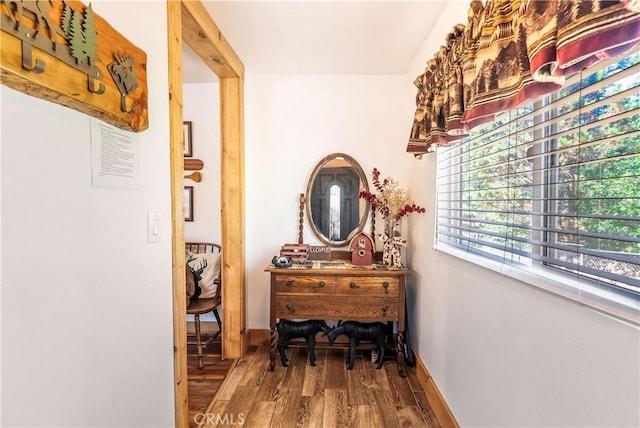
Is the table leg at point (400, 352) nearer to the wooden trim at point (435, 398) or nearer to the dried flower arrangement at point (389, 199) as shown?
the wooden trim at point (435, 398)

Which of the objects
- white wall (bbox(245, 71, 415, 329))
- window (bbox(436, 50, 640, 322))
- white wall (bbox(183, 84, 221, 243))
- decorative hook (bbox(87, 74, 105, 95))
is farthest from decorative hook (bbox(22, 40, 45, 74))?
white wall (bbox(183, 84, 221, 243))

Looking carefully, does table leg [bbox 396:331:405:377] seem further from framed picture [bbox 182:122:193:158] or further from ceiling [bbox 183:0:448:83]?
framed picture [bbox 182:122:193:158]

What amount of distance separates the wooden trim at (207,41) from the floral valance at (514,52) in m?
1.35

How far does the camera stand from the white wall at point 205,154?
2.77 metres

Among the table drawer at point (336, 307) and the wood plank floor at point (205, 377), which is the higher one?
the table drawer at point (336, 307)

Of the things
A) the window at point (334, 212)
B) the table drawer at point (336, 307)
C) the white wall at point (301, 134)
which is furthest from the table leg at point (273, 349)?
the window at point (334, 212)

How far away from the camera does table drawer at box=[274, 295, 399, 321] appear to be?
2.12 metres

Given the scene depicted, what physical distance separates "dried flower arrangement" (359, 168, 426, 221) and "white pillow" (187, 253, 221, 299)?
4.74 ft

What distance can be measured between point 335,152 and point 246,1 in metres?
1.28

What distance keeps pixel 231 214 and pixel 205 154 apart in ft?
2.67

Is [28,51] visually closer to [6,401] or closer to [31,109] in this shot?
[31,109]

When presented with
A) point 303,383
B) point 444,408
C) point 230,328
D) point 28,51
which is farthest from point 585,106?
point 230,328

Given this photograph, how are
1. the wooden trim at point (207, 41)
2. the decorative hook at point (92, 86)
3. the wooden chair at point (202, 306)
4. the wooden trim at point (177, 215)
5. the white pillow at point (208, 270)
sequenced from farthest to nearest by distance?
the white pillow at point (208, 270) → the wooden chair at point (202, 306) → the wooden trim at point (207, 41) → the wooden trim at point (177, 215) → the decorative hook at point (92, 86)

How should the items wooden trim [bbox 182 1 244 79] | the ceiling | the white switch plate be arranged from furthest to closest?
1. the ceiling
2. wooden trim [bbox 182 1 244 79]
3. the white switch plate
